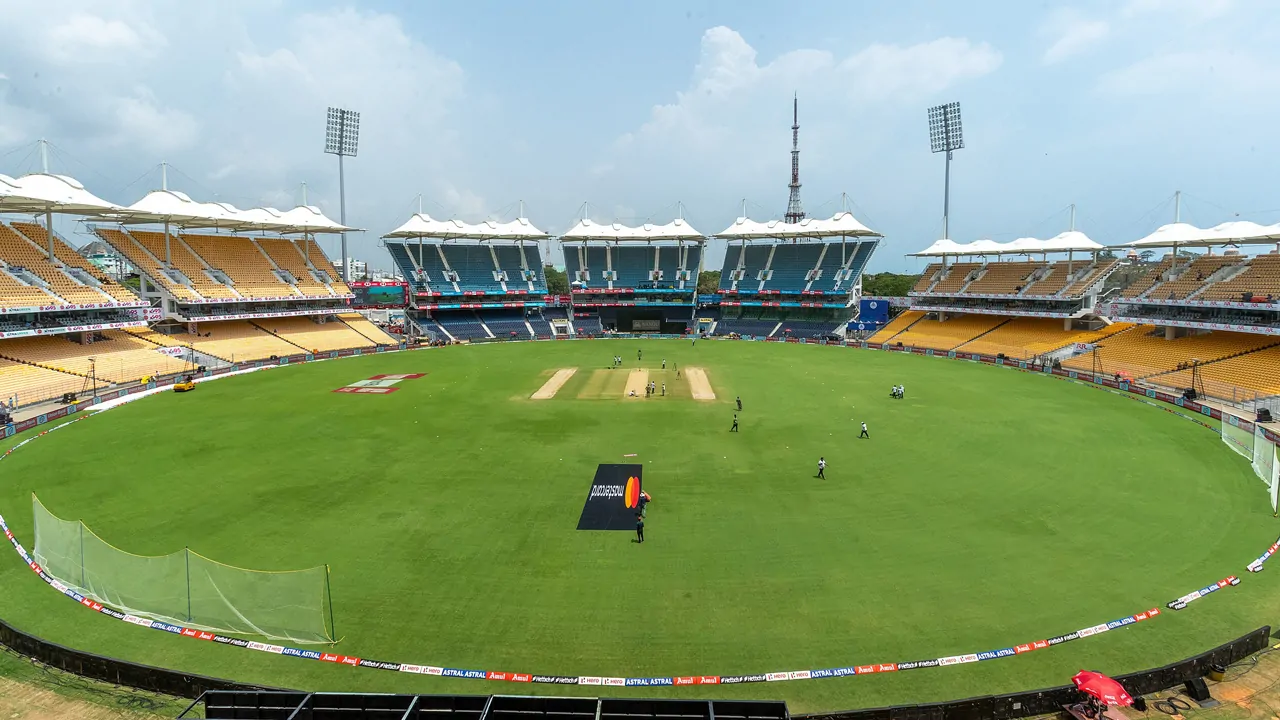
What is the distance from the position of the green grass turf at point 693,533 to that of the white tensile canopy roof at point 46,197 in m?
18.7

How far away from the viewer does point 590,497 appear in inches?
826

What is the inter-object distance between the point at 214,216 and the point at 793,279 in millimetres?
66347

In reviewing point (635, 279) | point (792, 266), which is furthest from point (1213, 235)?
point (635, 279)

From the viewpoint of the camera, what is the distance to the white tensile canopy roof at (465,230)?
77.1 meters

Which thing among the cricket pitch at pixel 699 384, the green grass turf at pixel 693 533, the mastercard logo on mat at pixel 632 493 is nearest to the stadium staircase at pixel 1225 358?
the green grass turf at pixel 693 533

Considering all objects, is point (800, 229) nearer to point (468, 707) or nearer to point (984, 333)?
point (984, 333)

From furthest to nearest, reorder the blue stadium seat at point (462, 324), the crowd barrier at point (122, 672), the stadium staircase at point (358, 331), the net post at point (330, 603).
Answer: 1. the blue stadium seat at point (462, 324)
2. the stadium staircase at point (358, 331)
3. the net post at point (330, 603)
4. the crowd barrier at point (122, 672)

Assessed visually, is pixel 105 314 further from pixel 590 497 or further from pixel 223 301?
pixel 590 497

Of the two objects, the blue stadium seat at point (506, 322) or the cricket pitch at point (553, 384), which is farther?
the blue stadium seat at point (506, 322)

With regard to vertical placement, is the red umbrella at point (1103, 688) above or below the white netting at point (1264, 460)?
below

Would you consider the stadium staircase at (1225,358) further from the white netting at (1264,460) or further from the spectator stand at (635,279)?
the spectator stand at (635,279)

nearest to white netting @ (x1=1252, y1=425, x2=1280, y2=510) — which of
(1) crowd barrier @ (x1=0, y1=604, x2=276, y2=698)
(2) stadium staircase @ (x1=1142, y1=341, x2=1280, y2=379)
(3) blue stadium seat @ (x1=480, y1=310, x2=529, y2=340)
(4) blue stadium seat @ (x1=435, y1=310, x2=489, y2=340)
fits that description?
(2) stadium staircase @ (x1=1142, y1=341, x2=1280, y2=379)

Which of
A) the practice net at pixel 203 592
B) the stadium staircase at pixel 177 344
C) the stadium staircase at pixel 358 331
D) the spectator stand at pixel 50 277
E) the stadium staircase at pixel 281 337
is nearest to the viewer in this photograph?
the practice net at pixel 203 592

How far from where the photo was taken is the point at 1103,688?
404 inches
